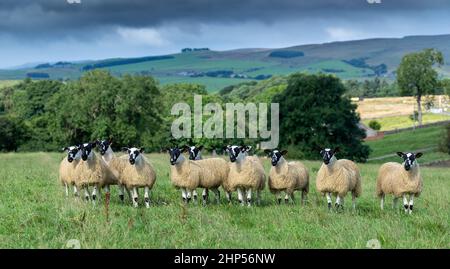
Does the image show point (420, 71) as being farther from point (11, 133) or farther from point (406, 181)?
point (406, 181)

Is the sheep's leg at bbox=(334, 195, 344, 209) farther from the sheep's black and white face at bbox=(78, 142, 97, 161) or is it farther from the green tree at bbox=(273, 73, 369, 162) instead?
the green tree at bbox=(273, 73, 369, 162)

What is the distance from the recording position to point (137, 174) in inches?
648

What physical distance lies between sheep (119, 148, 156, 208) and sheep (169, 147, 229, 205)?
0.73 meters

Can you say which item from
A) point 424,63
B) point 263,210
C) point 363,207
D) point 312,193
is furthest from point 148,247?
Result: point 424,63

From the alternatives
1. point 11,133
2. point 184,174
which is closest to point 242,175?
point 184,174

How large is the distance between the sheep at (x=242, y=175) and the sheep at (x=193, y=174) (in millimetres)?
386

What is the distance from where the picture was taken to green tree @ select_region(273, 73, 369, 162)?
189 feet

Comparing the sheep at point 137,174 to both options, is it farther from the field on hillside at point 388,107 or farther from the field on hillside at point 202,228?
the field on hillside at point 388,107

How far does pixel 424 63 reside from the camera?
101 metres

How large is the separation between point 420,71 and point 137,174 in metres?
94.0

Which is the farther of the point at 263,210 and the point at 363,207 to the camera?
the point at 363,207

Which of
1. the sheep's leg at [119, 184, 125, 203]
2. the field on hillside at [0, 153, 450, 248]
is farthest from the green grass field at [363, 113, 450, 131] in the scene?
the field on hillside at [0, 153, 450, 248]

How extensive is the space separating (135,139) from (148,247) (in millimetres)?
64092
